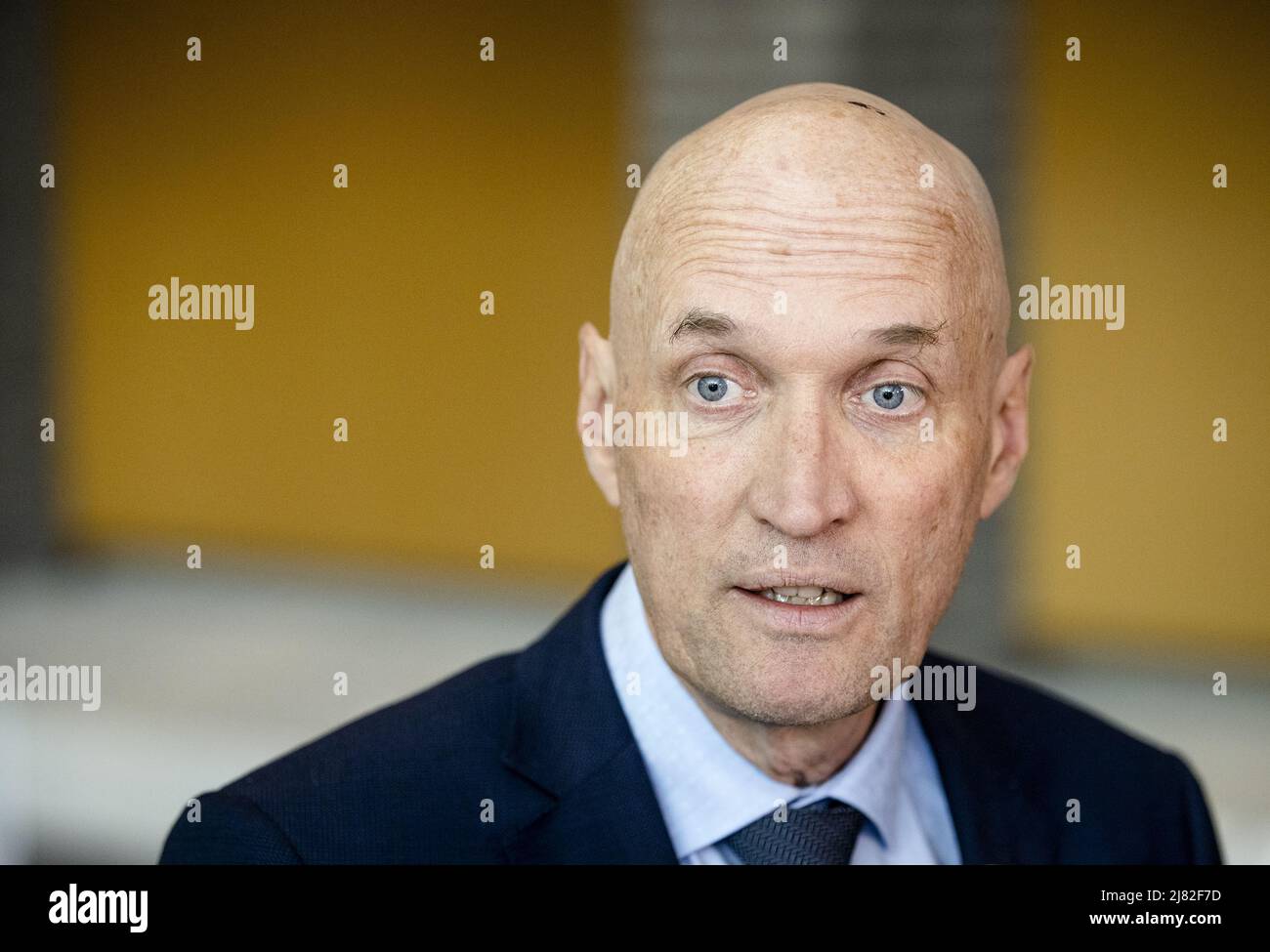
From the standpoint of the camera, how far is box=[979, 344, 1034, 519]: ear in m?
1.90

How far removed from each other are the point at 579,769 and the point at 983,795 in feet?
2.03

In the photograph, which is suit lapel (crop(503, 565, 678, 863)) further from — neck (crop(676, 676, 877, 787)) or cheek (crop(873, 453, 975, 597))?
cheek (crop(873, 453, 975, 597))

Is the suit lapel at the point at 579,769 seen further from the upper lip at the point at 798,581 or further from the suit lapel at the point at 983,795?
the suit lapel at the point at 983,795

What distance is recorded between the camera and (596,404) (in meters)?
1.93

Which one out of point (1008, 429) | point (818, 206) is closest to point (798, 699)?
point (1008, 429)

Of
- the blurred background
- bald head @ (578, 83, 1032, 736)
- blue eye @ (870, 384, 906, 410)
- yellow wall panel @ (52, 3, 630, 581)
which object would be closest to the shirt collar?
bald head @ (578, 83, 1032, 736)

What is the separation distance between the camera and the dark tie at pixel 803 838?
1.88 meters

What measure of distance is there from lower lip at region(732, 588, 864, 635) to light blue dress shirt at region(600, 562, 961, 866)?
0.71 ft

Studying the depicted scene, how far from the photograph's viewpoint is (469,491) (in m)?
6.20

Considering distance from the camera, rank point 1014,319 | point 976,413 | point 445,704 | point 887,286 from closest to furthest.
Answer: point 887,286 → point 976,413 → point 445,704 → point 1014,319

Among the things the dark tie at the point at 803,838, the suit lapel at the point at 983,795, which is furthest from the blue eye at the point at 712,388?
the suit lapel at the point at 983,795

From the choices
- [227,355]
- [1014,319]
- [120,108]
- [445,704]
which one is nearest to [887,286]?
[445,704]
